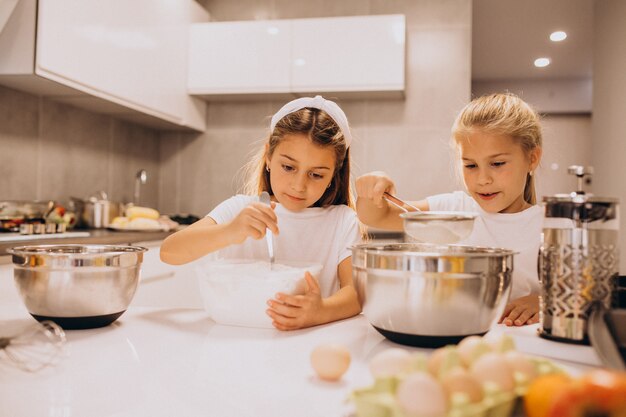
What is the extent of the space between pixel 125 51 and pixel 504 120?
1.81 metres

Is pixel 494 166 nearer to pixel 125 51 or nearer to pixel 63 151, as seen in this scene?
pixel 125 51

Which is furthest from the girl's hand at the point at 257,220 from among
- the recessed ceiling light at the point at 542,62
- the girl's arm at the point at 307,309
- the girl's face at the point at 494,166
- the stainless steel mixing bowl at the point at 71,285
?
the recessed ceiling light at the point at 542,62

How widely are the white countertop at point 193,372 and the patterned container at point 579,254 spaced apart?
5cm

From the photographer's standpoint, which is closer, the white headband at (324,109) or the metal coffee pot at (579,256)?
the metal coffee pot at (579,256)

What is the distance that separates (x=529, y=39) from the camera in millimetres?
4641

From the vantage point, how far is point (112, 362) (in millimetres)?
596

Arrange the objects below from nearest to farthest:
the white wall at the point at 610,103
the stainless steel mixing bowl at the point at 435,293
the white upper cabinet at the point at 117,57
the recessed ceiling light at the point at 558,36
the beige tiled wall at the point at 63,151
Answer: the stainless steel mixing bowl at the point at 435,293 < the white upper cabinet at the point at 117,57 < the beige tiled wall at the point at 63,151 < the white wall at the point at 610,103 < the recessed ceiling light at the point at 558,36

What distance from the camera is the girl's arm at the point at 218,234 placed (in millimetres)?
968

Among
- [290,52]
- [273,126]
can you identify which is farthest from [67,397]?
[290,52]

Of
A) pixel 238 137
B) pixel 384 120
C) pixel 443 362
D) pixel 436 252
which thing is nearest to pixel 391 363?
pixel 443 362

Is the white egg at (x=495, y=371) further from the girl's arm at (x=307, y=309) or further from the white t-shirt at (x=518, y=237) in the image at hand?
the white t-shirt at (x=518, y=237)

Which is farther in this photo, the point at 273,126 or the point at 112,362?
the point at 273,126

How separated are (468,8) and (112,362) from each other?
301 centimetres

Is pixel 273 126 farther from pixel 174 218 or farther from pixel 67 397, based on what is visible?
pixel 174 218
